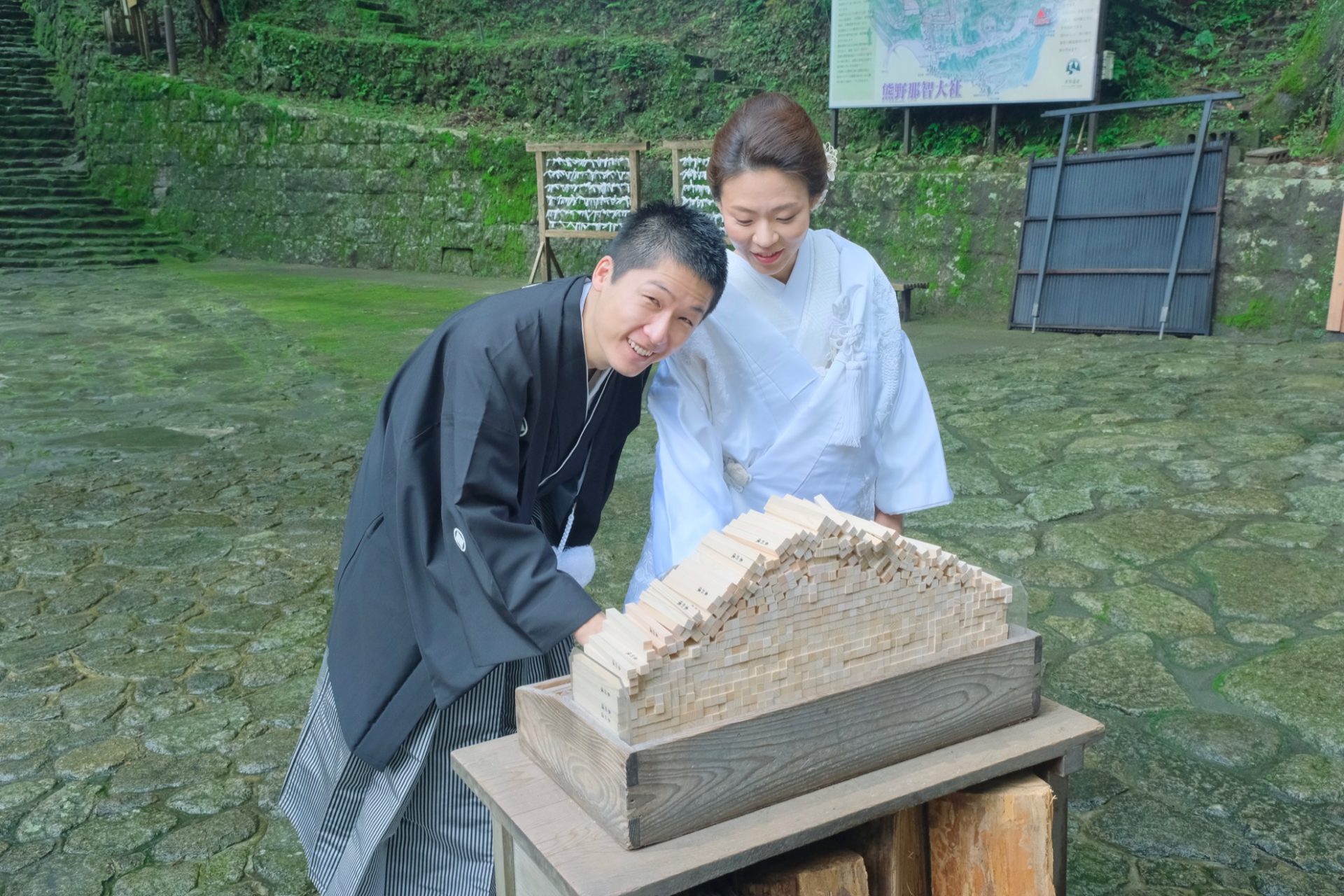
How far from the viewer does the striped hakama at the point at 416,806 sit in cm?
205

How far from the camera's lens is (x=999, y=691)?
1699 mm

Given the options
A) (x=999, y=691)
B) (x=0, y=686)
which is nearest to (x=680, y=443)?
(x=999, y=691)

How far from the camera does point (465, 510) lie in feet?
5.78

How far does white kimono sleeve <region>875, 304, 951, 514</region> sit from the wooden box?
30.2 inches

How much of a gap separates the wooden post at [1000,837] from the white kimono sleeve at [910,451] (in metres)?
0.89

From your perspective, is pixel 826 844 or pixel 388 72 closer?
pixel 826 844

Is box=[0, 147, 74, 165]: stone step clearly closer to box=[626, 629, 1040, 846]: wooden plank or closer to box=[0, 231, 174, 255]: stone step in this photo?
box=[0, 231, 174, 255]: stone step

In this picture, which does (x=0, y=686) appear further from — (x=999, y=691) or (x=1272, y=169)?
(x=1272, y=169)

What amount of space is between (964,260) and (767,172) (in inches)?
352

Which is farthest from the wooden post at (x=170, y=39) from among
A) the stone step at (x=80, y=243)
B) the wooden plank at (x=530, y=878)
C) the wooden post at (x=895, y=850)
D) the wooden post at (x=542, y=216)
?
the wooden post at (x=895, y=850)

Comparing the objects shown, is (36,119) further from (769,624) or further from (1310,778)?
(769,624)

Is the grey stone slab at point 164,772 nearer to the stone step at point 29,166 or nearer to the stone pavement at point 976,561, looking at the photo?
the stone pavement at point 976,561

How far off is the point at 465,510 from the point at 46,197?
18.2 m

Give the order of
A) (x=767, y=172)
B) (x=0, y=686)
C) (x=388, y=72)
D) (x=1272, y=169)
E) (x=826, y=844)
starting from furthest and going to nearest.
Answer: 1. (x=388, y=72)
2. (x=1272, y=169)
3. (x=0, y=686)
4. (x=767, y=172)
5. (x=826, y=844)
